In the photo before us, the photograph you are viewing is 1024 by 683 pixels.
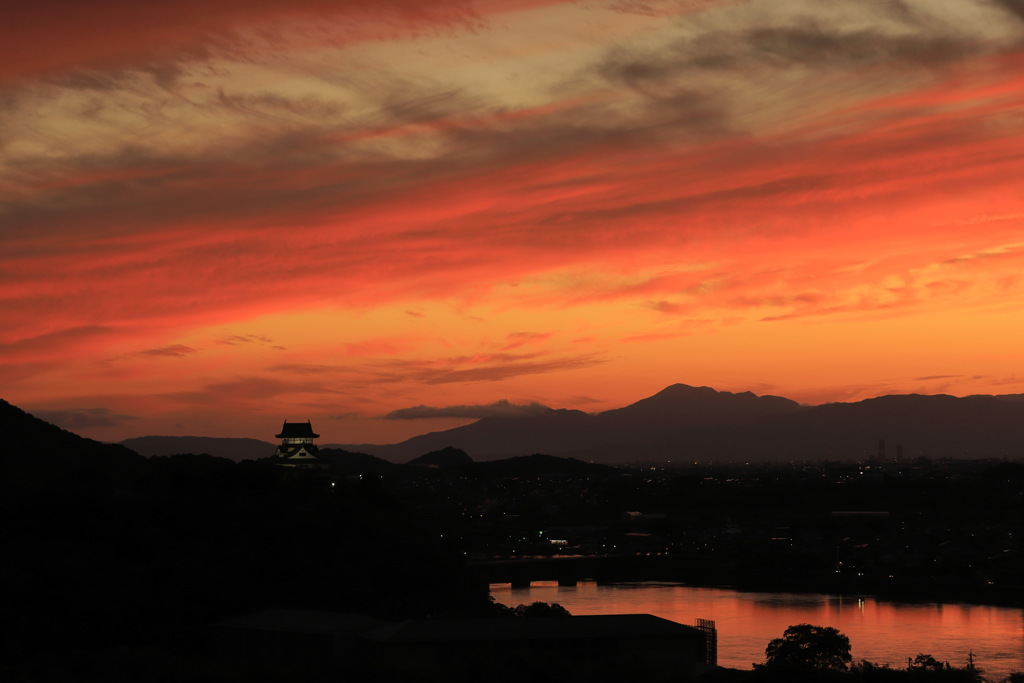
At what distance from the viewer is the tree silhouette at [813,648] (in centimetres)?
2422

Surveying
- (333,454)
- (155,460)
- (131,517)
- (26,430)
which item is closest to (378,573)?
(131,517)

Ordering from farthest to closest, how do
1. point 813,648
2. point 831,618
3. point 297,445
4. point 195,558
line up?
point 297,445 < point 831,618 < point 195,558 < point 813,648

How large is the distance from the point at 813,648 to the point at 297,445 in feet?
115

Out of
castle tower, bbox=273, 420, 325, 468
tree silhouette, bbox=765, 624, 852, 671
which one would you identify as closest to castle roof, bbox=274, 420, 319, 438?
castle tower, bbox=273, 420, 325, 468

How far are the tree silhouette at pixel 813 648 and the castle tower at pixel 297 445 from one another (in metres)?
32.0

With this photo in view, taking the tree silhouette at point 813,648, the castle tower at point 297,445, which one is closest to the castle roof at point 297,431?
the castle tower at point 297,445

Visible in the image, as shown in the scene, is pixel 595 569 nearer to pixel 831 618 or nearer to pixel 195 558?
pixel 831 618

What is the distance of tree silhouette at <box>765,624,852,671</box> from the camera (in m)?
24.2

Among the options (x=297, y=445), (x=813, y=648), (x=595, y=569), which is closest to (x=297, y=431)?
(x=297, y=445)

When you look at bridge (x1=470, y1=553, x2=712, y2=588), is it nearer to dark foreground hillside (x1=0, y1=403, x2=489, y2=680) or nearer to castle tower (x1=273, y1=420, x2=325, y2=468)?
castle tower (x1=273, y1=420, x2=325, y2=468)

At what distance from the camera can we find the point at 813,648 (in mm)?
25141

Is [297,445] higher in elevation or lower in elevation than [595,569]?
higher

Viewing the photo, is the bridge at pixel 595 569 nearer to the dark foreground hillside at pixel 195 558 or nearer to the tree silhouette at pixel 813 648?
the dark foreground hillside at pixel 195 558

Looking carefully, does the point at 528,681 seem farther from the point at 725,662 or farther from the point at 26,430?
the point at 26,430
